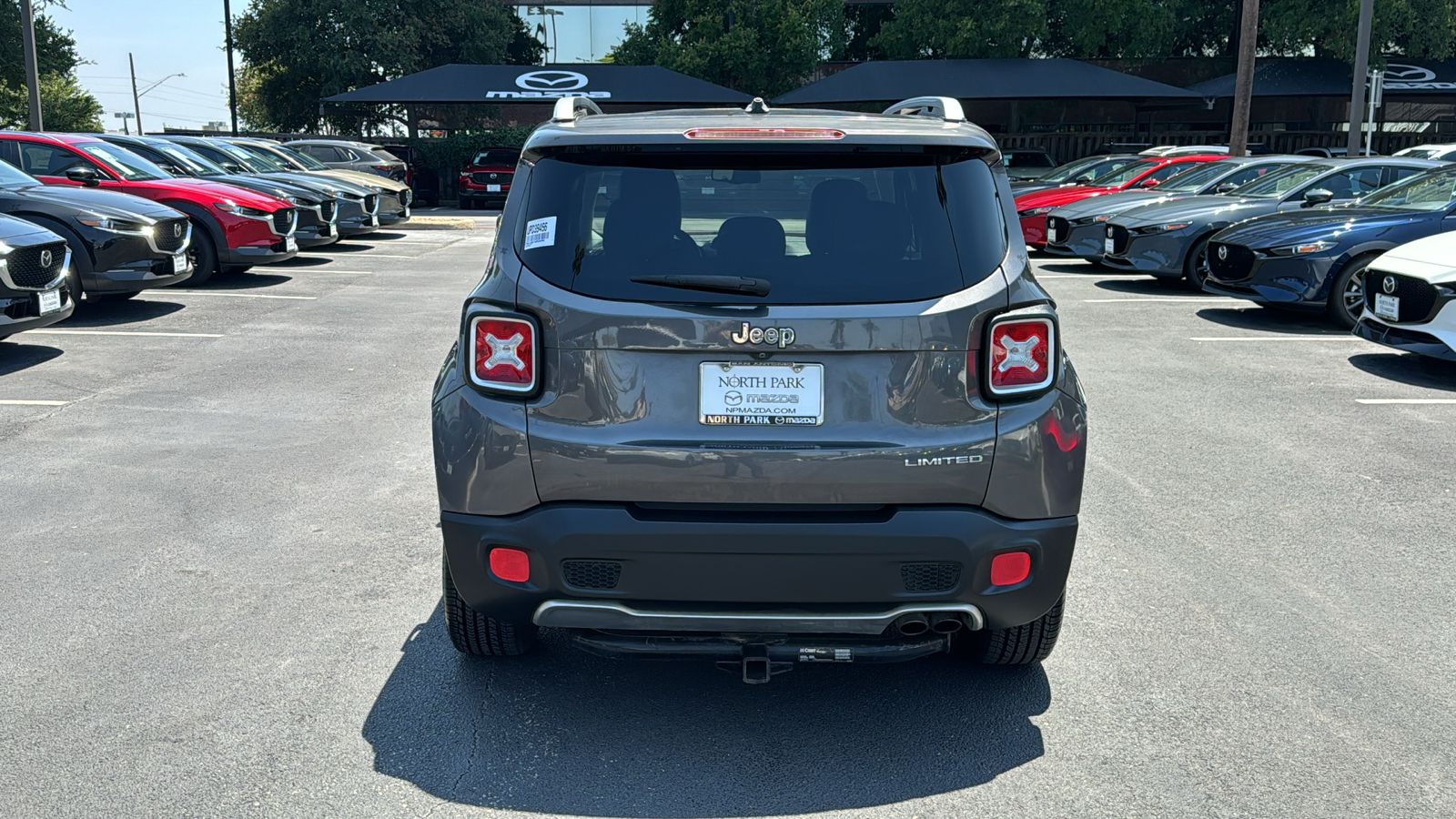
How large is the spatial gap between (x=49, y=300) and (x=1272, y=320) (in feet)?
34.1

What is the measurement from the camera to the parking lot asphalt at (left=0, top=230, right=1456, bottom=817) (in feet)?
11.1

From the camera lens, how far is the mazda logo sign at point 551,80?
3300cm

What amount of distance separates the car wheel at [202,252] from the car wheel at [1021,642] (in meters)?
12.2

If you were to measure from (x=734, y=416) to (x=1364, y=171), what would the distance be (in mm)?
13152

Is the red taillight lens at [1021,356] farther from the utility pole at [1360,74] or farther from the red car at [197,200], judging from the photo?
the utility pole at [1360,74]

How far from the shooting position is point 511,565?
3500 millimetres

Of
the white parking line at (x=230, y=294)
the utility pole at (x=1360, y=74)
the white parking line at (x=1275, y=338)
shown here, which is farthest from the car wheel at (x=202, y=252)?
the utility pole at (x=1360, y=74)

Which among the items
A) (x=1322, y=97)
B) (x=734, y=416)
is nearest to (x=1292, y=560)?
(x=734, y=416)

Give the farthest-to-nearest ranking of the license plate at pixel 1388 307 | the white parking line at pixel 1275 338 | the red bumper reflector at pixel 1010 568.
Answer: the white parking line at pixel 1275 338, the license plate at pixel 1388 307, the red bumper reflector at pixel 1010 568

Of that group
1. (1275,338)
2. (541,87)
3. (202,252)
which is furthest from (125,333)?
(541,87)

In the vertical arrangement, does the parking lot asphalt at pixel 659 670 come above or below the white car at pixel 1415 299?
below

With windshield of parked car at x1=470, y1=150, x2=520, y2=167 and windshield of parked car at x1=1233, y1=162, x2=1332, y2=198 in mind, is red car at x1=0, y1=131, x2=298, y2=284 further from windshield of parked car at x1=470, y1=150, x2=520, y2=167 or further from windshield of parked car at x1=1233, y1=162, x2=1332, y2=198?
windshield of parked car at x1=470, y1=150, x2=520, y2=167

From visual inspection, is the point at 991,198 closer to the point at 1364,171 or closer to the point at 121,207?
the point at 121,207

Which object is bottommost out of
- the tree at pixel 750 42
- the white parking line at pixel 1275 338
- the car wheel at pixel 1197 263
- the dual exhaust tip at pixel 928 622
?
the white parking line at pixel 1275 338
